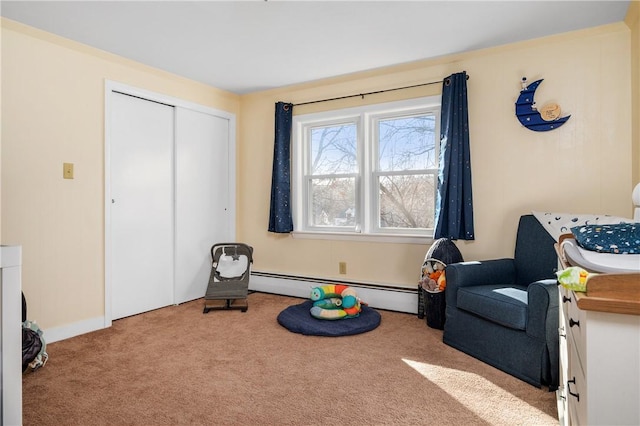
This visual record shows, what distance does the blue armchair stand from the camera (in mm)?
2137

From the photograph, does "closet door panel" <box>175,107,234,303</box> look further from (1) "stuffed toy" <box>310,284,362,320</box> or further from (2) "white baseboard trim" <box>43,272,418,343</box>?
(1) "stuffed toy" <box>310,284,362,320</box>

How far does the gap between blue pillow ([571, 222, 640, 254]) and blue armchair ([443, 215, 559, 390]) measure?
3.75ft

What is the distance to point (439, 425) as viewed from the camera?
5.82 feet

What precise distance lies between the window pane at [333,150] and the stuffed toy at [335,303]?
128 cm

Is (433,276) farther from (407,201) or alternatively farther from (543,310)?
(543,310)

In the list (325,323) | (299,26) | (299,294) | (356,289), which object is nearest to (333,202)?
(356,289)

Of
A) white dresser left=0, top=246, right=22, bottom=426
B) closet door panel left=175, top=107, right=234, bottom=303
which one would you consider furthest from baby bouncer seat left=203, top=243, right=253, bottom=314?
white dresser left=0, top=246, right=22, bottom=426

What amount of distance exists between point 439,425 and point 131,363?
189 centimetres

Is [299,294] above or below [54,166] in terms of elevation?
below

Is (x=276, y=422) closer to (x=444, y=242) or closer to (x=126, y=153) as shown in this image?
(x=444, y=242)

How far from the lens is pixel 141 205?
365 centimetres

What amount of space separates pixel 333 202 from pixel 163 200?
1.73 m

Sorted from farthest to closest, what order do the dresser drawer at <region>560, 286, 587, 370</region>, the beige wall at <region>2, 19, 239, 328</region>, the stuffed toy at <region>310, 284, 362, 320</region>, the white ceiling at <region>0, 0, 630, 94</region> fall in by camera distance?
the stuffed toy at <region>310, 284, 362, 320</region>
the beige wall at <region>2, 19, 239, 328</region>
the white ceiling at <region>0, 0, 630, 94</region>
the dresser drawer at <region>560, 286, 587, 370</region>

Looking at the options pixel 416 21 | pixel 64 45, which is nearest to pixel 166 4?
pixel 64 45
